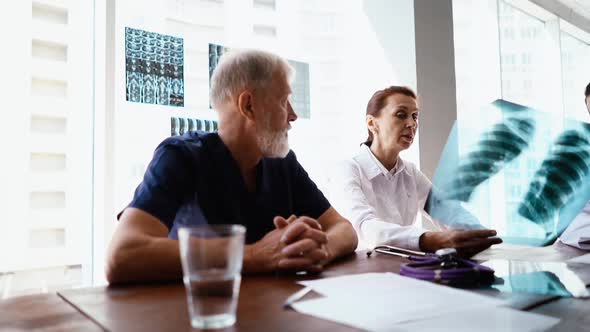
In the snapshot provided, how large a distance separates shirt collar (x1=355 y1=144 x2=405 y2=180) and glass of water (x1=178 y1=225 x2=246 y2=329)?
1.63 meters

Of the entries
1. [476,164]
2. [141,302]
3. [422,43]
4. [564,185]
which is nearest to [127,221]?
[141,302]

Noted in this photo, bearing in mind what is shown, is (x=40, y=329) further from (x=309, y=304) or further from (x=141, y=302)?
(x=309, y=304)

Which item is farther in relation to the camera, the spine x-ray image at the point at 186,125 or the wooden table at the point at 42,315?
the spine x-ray image at the point at 186,125

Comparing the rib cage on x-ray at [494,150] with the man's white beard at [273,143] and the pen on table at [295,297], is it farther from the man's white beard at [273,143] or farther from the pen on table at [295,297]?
the pen on table at [295,297]

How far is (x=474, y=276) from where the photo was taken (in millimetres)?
808

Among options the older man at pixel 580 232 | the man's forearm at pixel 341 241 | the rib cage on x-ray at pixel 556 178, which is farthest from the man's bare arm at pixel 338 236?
the older man at pixel 580 232

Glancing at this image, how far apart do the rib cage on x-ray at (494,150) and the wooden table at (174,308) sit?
1.82 feet

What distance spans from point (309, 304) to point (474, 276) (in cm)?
34

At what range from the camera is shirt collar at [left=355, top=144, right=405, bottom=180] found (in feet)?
6.97

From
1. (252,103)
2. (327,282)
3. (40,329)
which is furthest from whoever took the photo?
(252,103)

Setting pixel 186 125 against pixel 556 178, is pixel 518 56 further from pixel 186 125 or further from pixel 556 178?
pixel 556 178

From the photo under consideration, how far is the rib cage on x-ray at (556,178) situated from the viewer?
121cm

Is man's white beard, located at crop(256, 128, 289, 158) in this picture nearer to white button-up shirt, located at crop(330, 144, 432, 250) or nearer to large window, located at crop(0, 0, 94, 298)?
white button-up shirt, located at crop(330, 144, 432, 250)

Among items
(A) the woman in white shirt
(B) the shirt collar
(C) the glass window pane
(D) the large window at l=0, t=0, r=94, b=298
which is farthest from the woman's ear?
(C) the glass window pane
